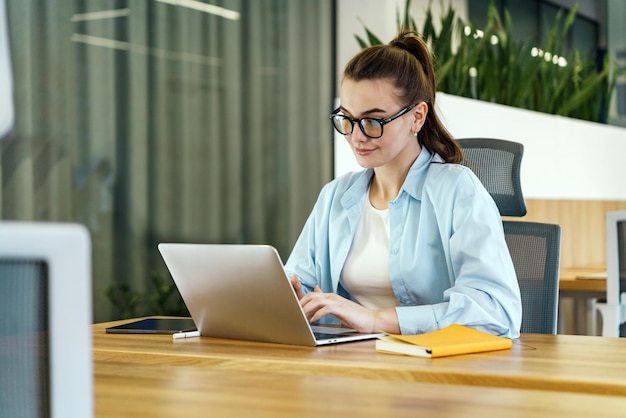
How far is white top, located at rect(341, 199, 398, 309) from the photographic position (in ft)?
6.34

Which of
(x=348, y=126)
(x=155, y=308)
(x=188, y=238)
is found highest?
(x=348, y=126)

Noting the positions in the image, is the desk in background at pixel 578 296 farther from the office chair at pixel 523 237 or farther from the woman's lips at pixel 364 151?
the woman's lips at pixel 364 151

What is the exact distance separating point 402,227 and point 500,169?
413 mm

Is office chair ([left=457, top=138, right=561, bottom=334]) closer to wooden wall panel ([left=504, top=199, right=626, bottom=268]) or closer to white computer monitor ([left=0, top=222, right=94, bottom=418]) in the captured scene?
white computer monitor ([left=0, top=222, right=94, bottom=418])

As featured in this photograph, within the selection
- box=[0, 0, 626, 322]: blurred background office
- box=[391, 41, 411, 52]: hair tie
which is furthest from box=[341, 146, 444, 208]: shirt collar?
box=[0, 0, 626, 322]: blurred background office

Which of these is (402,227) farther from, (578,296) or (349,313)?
(578,296)

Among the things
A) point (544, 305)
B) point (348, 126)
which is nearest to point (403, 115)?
point (348, 126)

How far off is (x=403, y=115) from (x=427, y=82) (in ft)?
0.44

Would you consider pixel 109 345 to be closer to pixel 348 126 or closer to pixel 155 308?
pixel 348 126

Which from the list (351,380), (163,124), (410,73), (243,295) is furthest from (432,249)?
(163,124)

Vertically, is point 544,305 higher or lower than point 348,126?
lower

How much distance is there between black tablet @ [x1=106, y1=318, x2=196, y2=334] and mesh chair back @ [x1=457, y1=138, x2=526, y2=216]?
0.80 metres

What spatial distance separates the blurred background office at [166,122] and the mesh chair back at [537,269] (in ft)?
6.73

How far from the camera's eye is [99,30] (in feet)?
12.8
